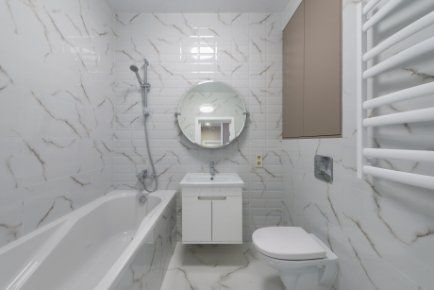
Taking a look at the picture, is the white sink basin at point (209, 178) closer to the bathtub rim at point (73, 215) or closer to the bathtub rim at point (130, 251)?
the bathtub rim at point (130, 251)

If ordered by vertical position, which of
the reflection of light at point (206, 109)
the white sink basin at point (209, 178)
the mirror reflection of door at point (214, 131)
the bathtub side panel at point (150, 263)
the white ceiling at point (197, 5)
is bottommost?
the bathtub side panel at point (150, 263)

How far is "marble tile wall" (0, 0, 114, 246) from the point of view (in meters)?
1.07

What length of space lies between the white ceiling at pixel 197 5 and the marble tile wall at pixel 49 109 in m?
0.23

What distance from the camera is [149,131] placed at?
2.10m

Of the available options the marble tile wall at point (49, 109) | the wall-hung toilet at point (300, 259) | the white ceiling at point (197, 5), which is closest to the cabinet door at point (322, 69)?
the white ceiling at point (197, 5)

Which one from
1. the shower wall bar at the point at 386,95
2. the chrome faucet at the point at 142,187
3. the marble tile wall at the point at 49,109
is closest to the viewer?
the shower wall bar at the point at 386,95

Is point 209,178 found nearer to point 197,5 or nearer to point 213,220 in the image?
point 213,220

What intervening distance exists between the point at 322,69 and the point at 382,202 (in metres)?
0.83

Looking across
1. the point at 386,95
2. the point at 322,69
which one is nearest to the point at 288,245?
the point at 386,95

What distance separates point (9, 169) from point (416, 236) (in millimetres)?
1740

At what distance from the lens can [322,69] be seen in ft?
4.26

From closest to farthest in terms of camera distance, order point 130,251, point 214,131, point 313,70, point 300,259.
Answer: point 130,251 → point 300,259 → point 313,70 → point 214,131

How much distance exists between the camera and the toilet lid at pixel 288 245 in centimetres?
112

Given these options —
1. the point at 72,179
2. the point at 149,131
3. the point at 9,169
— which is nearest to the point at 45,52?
the point at 9,169
